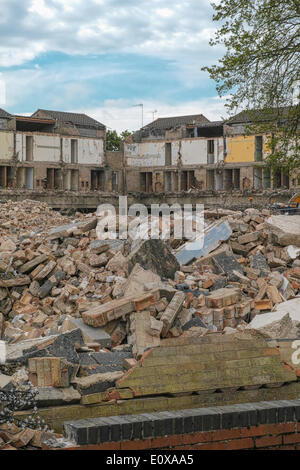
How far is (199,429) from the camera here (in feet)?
18.2

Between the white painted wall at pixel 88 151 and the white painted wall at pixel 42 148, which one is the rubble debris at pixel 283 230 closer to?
the white painted wall at pixel 42 148

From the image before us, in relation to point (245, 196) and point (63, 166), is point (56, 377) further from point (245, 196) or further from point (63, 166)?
point (63, 166)

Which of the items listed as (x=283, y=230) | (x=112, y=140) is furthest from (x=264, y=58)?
(x=112, y=140)

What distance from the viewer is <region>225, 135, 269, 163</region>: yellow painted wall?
4375 centimetres

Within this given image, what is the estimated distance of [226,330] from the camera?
8.64 meters

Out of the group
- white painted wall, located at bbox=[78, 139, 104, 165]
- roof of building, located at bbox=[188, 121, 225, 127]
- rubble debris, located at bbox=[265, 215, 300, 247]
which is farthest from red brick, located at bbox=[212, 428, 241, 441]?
white painted wall, located at bbox=[78, 139, 104, 165]

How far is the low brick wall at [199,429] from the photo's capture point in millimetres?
5266

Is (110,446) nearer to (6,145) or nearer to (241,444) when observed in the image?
(241,444)

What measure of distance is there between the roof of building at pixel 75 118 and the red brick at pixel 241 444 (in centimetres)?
4213

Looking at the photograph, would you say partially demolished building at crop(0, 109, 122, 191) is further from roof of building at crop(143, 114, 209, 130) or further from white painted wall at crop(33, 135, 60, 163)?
roof of building at crop(143, 114, 209, 130)

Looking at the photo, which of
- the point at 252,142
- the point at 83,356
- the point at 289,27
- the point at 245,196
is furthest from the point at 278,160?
the point at 252,142

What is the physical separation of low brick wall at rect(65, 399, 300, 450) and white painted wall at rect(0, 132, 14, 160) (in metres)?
39.0
